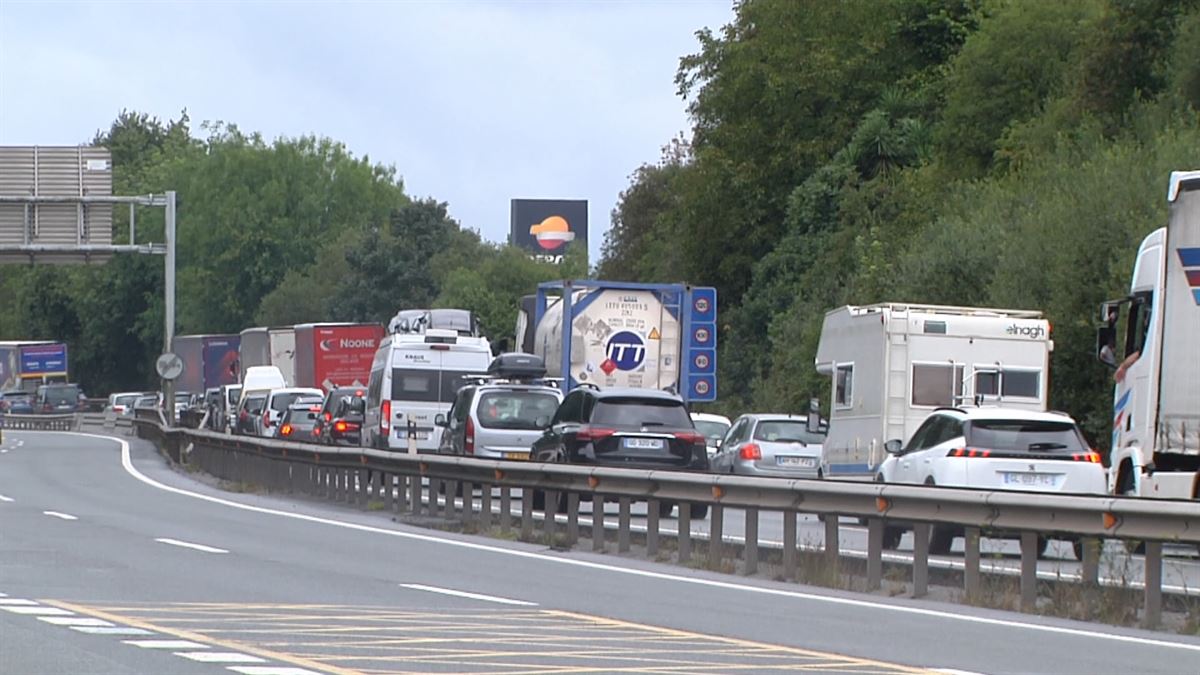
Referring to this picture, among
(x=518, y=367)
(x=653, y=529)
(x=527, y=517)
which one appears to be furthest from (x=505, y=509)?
(x=518, y=367)

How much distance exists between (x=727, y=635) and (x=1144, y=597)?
3322 millimetres

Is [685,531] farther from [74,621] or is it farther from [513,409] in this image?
[513,409]

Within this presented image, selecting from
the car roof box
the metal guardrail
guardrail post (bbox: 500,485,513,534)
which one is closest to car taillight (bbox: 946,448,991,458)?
guardrail post (bbox: 500,485,513,534)

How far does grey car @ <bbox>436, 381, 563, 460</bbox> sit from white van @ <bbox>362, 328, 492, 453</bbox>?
21.7 feet

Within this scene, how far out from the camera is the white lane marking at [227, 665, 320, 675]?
10227mm

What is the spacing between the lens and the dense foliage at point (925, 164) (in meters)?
36.4

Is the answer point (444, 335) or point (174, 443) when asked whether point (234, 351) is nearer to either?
point (174, 443)

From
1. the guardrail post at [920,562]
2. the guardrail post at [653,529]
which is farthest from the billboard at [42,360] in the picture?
the guardrail post at [920,562]

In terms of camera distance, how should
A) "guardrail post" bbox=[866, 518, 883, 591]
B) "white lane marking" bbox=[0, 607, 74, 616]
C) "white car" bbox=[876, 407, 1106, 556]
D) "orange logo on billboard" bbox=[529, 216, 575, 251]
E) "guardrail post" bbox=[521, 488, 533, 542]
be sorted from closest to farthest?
"white lane marking" bbox=[0, 607, 74, 616] < "guardrail post" bbox=[866, 518, 883, 591] < "white car" bbox=[876, 407, 1106, 556] < "guardrail post" bbox=[521, 488, 533, 542] < "orange logo on billboard" bbox=[529, 216, 575, 251]

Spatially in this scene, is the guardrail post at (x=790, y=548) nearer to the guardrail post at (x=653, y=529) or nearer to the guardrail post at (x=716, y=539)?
the guardrail post at (x=716, y=539)

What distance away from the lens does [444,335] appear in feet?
130

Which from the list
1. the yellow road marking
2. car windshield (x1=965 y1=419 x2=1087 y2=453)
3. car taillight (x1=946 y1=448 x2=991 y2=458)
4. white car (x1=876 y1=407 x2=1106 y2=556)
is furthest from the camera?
car windshield (x1=965 y1=419 x2=1087 y2=453)

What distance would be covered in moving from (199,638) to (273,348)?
58.3 metres

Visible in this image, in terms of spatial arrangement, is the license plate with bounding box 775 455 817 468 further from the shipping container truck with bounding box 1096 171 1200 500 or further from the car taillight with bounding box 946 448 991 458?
the car taillight with bounding box 946 448 991 458
